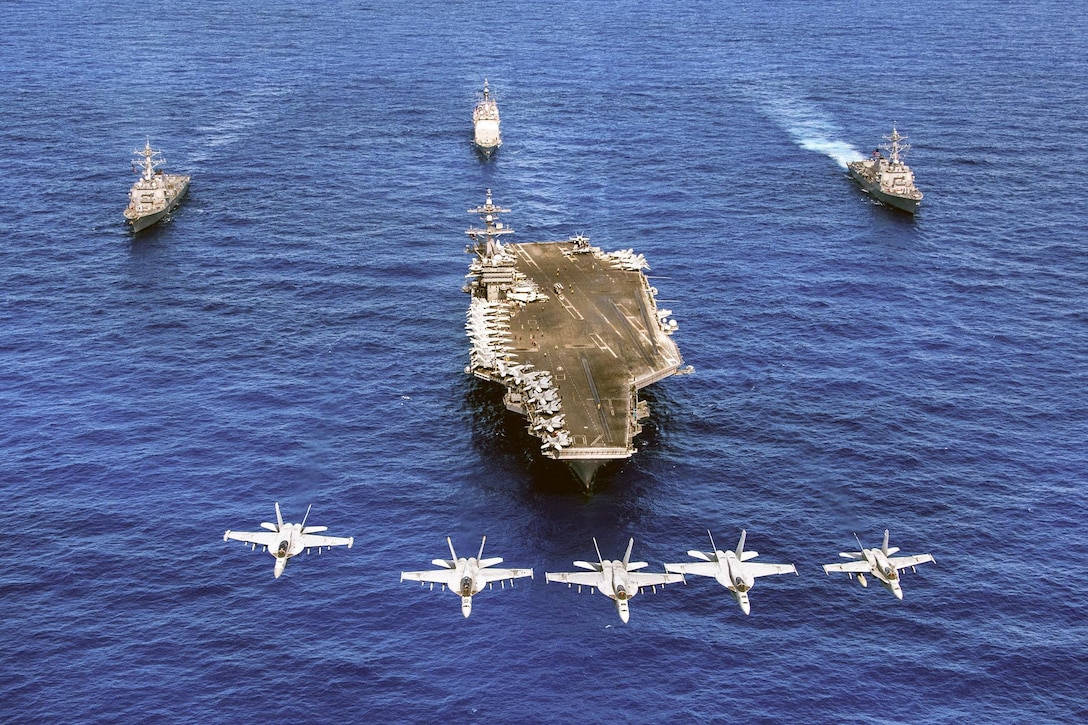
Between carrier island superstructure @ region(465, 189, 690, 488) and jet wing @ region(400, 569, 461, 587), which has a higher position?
carrier island superstructure @ region(465, 189, 690, 488)

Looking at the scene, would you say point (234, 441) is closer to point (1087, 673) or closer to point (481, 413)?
point (481, 413)

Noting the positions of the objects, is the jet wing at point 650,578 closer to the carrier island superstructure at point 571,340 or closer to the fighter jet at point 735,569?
the fighter jet at point 735,569

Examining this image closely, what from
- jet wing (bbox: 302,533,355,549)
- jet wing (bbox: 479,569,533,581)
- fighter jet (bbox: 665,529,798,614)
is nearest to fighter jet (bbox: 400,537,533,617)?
jet wing (bbox: 479,569,533,581)

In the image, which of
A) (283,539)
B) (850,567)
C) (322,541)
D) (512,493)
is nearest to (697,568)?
(850,567)

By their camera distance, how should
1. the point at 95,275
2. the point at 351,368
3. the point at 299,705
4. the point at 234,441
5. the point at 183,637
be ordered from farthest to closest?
the point at 95,275
the point at 351,368
the point at 234,441
the point at 183,637
the point at 299,705

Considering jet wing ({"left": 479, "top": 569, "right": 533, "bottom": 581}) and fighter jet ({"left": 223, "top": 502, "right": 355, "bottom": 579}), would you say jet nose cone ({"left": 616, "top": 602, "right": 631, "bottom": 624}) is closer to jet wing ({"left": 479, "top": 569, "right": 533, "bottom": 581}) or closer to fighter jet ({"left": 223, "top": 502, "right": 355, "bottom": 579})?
Answer: jet wing ({"left": 479, "top": 569, "right": 533, "bottom": 581})

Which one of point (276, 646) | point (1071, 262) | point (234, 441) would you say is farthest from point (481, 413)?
point (1071, 262)
